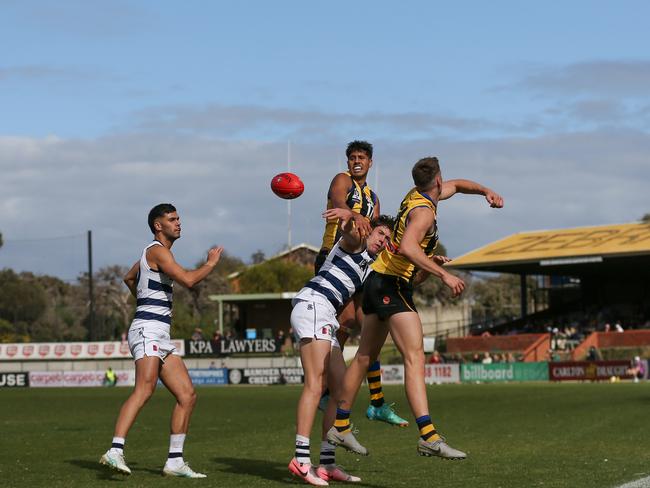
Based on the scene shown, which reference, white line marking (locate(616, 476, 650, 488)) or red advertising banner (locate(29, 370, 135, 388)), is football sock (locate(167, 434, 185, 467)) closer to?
white line marking (locate(616, 476, 650, 488))

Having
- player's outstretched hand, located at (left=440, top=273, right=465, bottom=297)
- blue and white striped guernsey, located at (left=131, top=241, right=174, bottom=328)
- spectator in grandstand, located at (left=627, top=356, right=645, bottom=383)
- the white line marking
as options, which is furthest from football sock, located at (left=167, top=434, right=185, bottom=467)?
spectator in grandstand, located at (left=627, top=356, right=645, bottom=383)

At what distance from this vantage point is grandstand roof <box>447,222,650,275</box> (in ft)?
190

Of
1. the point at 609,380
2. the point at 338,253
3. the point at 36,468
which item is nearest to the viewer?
A: the point at 338,253

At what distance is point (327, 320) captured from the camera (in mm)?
9766

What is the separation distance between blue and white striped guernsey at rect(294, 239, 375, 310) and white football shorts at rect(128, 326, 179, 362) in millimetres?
1330

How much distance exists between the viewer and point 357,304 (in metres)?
11.3

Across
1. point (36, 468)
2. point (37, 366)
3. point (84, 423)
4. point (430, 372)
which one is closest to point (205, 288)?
point (37, 366)

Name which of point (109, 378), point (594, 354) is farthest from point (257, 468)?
point (594, 354)

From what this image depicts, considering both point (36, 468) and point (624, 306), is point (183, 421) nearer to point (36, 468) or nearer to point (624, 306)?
point (36, 468)

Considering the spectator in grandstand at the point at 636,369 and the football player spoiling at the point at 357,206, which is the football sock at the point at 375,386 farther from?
the spectator in grandstand at the point at 636,369

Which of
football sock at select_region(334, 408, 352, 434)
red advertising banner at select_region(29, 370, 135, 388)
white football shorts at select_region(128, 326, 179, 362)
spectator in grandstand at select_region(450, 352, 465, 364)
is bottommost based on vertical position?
red advertising banner at select_region(29, 370, 135, 388)

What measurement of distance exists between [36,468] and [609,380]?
37166 mm

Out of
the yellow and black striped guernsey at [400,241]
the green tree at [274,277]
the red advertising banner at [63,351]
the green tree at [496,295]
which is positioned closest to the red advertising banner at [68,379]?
the red advertising banner at [63,351]

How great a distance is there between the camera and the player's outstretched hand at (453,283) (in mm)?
8586
